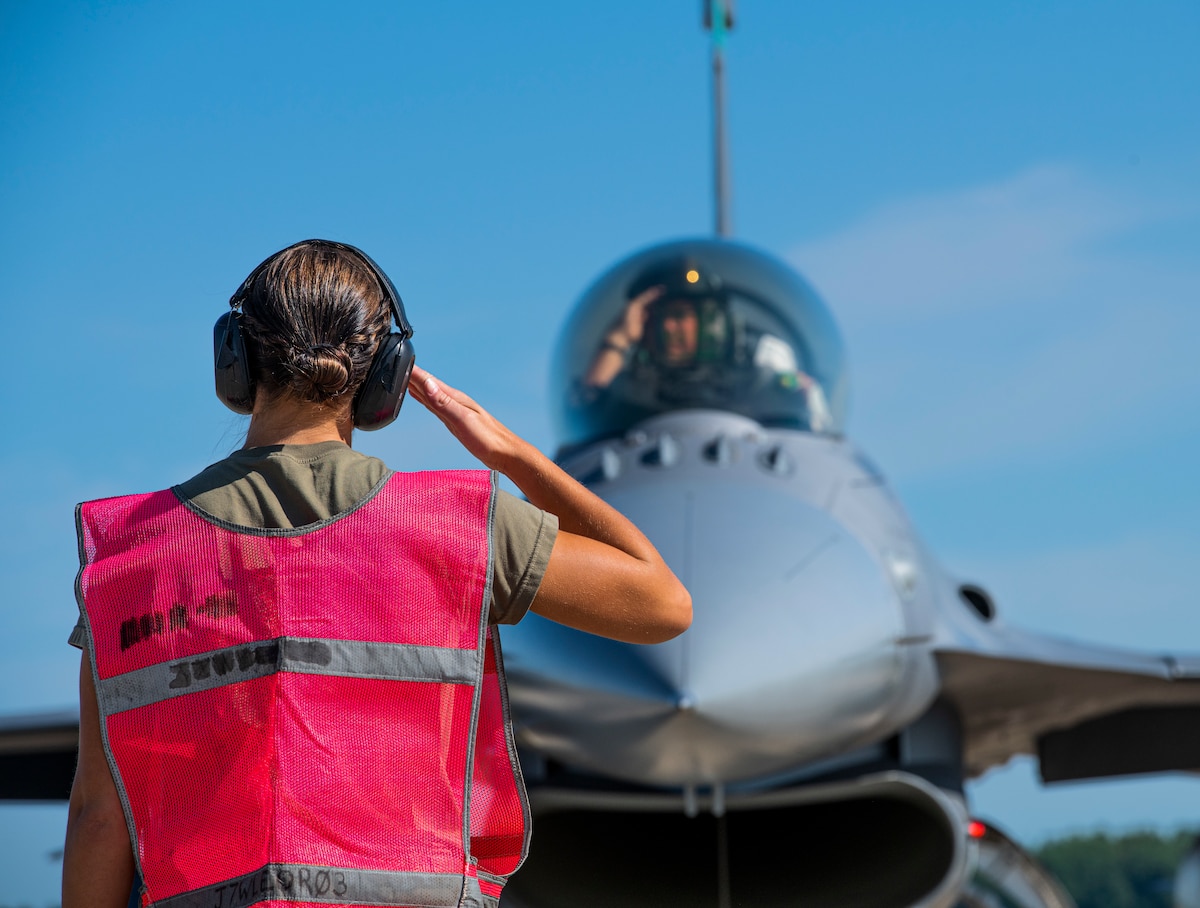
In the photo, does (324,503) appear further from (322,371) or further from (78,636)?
(78,636)

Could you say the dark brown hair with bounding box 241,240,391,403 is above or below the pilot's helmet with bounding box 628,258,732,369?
below

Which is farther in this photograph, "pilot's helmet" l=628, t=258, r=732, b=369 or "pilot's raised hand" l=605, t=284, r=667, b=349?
"pilot's raised hand" l=605, t=284, r=667, b=349

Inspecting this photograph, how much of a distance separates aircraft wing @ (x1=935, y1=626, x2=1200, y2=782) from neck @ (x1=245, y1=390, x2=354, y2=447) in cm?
360

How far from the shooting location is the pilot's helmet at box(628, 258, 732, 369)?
18.3ft

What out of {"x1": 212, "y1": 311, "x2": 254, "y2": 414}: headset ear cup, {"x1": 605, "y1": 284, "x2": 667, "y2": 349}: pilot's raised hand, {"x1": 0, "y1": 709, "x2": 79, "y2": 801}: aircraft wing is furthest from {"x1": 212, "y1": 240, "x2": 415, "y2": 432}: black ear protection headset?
{"x1": 0, "y1": 709, "x2": 79, "y2": 801}: aircraft wing

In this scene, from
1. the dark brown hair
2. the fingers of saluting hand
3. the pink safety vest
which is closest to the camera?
the pink safety vest

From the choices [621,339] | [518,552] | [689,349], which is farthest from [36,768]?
[518,552]

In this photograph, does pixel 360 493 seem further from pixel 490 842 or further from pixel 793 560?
pixel 793 560

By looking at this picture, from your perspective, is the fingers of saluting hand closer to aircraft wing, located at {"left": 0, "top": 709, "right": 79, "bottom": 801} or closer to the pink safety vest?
the pink safety vest

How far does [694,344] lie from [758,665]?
2031 millimetres

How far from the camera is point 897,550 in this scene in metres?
4.87

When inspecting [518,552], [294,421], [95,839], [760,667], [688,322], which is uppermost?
[688,322]

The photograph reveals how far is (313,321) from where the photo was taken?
5.10ft

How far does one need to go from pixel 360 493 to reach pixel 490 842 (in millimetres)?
445
